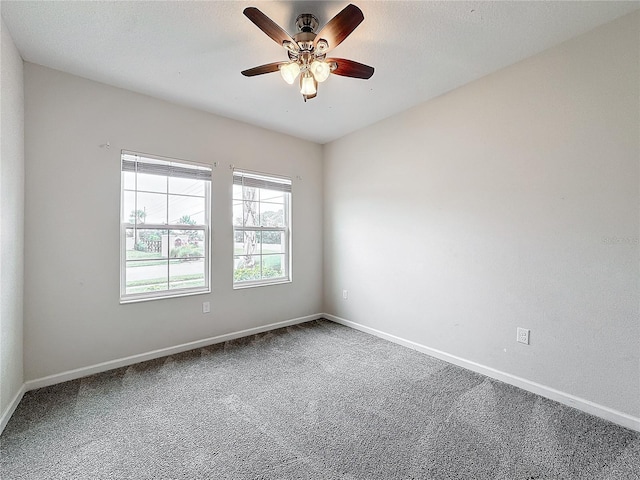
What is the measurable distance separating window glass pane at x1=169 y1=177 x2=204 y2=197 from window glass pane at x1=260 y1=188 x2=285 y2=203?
77cm

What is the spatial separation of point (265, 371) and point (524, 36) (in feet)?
10.8

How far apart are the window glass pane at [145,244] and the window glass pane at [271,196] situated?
1.26m

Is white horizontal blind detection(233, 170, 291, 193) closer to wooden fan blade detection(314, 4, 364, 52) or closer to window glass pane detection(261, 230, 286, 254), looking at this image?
window glass pane detection(261, 230, 286, 254)

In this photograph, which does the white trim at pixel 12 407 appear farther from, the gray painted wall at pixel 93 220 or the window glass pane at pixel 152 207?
the window glass pane at pixel 152 207

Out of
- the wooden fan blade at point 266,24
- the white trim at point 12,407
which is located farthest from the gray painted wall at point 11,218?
the wooden fan blade at point 266,24

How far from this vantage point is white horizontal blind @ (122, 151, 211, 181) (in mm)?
2787

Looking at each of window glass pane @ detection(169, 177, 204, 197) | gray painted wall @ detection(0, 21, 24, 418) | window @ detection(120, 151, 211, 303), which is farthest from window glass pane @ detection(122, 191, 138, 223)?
gray painted wall @ detection(0, 21, 24, 418)

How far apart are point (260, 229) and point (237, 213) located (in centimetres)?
37

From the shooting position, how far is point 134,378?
2.48 m

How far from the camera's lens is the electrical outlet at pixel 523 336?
90.8 inches

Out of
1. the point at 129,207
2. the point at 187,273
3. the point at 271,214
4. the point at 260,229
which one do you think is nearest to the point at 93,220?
the point at 129,207

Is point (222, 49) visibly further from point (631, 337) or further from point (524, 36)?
point (631, 337)

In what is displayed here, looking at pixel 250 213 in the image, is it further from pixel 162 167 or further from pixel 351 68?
pixel 351 68

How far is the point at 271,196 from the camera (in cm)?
387
